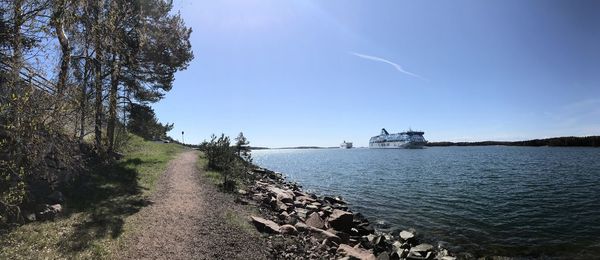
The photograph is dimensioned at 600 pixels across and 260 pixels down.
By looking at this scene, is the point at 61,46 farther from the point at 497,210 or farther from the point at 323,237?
the point at 497,210

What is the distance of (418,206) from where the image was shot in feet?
82.8

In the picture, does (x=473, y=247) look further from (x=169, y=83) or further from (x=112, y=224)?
(x=169, y=83)

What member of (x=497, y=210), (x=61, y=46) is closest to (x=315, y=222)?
(x=61, y=46)

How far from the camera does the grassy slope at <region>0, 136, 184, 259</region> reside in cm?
973

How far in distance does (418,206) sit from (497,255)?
1022 centimetres

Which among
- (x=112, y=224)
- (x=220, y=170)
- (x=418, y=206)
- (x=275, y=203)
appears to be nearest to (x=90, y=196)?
(x=112, y=224)

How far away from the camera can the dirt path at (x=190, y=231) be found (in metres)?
11.0

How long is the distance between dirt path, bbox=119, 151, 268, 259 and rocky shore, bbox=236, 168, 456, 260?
42.4 inches

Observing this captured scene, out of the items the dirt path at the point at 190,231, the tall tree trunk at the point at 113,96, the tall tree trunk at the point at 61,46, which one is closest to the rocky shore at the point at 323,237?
the dirt path at the point at 190,231

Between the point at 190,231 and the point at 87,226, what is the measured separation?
3264 mm

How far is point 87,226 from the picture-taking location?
11953 mm

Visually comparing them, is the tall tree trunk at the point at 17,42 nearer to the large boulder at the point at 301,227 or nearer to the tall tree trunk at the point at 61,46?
the tall tree trunk at the point at 61,46

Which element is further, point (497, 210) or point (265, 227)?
point (497, 210)

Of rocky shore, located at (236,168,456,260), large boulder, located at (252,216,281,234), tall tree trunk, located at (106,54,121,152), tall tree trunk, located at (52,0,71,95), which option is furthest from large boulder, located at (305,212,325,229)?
tall tree trunk, located at (106,54,121,152)
